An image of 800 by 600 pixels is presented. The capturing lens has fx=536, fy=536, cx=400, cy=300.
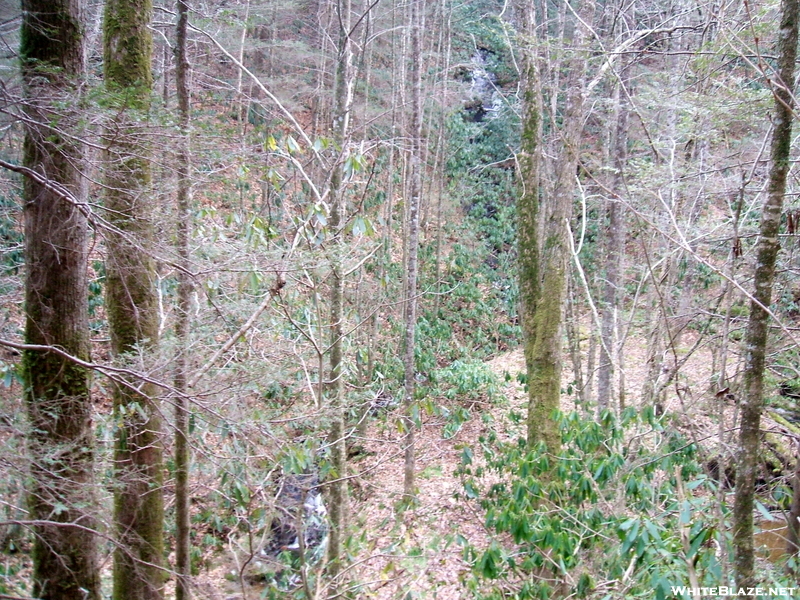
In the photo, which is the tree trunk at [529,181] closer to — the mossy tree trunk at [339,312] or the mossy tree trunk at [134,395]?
the mossy tree trunk at [339,312]

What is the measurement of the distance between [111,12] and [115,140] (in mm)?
1874

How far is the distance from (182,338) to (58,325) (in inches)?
29.2

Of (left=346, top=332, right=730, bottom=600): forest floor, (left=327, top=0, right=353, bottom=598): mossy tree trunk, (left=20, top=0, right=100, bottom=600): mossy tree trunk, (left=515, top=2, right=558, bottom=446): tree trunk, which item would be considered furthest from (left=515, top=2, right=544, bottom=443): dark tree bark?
(left=20, top=0, right=100, bottom=600): mossy tree trunk

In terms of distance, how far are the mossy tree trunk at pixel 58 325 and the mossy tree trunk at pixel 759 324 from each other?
126 inches

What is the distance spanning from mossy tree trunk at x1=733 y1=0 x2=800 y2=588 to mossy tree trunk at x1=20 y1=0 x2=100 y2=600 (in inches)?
126

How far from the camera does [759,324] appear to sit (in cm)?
237

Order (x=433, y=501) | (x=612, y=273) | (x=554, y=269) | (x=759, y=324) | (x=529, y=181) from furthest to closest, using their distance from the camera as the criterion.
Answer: (x=612, y=273)
(x=433, y=501)
(x=529, y=181)
(x=554, y=269)
(x=759, y=324)

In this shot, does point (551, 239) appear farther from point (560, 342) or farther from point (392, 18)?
point (392, 18)

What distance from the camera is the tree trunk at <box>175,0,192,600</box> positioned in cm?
334

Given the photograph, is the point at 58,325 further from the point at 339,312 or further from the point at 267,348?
the point at 339,312

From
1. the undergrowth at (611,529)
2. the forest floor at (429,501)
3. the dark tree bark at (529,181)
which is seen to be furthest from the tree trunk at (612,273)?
the undergrowth at (611,529)

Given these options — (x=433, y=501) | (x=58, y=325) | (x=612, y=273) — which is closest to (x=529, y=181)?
(x=612, y=273)

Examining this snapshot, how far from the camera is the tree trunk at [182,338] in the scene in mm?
3336

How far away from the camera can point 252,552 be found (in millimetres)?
3295
